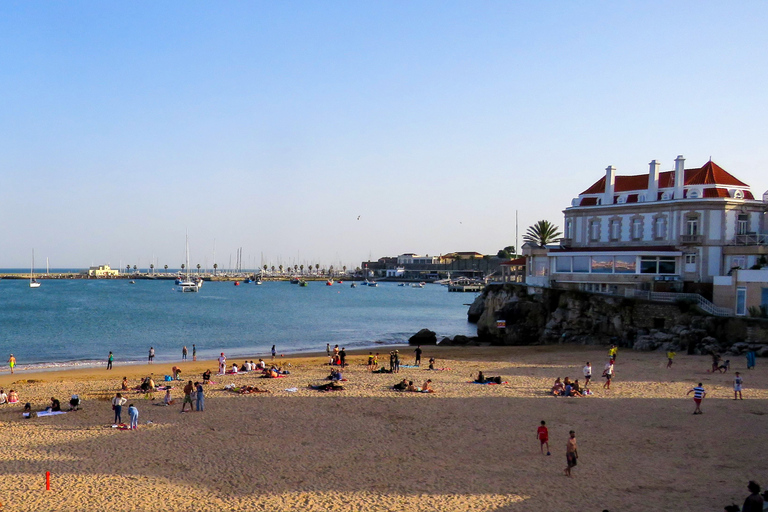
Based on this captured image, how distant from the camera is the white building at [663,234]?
4294cm

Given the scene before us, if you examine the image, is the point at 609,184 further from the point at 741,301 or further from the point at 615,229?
the point at 741,301

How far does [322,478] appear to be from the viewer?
16.3 metres

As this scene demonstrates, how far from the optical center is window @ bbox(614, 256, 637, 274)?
44.5m

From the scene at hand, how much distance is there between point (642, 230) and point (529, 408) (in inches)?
1114

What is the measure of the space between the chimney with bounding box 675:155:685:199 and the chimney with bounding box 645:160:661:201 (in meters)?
1.65

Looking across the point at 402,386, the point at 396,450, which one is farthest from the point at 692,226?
the point at 396,450

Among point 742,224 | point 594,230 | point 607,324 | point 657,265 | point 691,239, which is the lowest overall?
point 607,324

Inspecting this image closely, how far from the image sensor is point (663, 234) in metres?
45.2

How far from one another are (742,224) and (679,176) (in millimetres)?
5536

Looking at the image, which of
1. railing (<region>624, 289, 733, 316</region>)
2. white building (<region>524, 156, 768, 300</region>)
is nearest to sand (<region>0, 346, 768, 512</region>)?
railing (<region>624, 289, 733, 316</region>)

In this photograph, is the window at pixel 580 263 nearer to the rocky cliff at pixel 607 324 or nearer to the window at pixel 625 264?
the window at pixel 625 264

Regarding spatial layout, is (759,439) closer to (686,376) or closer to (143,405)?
(686,376)

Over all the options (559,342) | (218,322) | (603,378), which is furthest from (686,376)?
(218,322)

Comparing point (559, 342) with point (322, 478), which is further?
point (559, 342)
